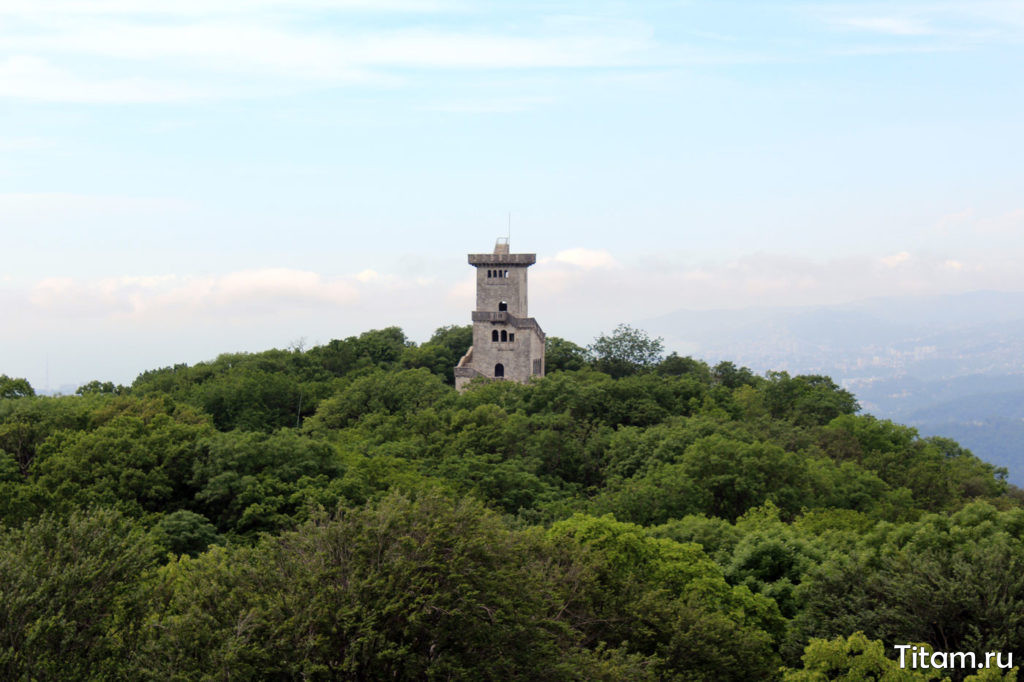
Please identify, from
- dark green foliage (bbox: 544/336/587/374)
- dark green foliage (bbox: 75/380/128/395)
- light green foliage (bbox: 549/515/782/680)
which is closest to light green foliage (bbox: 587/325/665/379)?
dark green foliage (bbox: 544/336/587/374)

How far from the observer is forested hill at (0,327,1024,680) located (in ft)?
65.7

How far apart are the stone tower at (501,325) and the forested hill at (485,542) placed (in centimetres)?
695

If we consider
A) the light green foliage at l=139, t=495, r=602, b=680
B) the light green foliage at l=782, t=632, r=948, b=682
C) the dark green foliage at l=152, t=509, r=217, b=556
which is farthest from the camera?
the dark green foliage at l=152, t=509, r=217, b=556

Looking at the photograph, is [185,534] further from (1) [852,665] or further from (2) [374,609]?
(1) [852,665]

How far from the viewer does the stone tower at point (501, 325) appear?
67875 mm

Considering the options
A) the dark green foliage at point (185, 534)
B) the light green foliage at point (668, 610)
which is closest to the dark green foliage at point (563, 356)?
the dark green foliage at point (185, 534)

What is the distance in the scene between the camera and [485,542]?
70.7ft

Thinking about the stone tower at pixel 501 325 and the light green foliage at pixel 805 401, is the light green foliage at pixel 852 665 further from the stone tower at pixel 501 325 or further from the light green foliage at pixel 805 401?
the stone tower at pixel 501 325

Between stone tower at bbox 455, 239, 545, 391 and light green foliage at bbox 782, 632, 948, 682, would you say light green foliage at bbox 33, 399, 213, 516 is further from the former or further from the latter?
stone tower at bbox 455, 239, 545, 391

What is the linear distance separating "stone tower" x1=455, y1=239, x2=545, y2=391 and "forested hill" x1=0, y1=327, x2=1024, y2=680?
6948mm

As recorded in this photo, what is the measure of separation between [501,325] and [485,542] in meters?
46.6

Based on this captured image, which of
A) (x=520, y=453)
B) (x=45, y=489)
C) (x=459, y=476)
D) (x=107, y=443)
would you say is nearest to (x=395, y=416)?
(x=520, y=453)

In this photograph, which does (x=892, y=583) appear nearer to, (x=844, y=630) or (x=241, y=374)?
(x=844, y=630)

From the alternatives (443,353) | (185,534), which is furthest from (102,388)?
(185,534)
